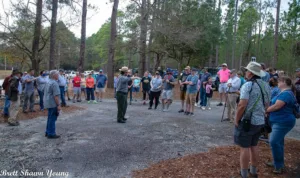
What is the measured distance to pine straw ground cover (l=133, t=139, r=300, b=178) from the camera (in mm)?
4574

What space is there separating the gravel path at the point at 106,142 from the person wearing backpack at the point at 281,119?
1738 millimetres

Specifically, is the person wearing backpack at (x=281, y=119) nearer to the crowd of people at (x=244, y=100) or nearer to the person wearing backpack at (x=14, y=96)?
the crowd of people at (x=244, y=100)

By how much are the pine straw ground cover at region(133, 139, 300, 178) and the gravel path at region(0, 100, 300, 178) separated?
0.31 meters

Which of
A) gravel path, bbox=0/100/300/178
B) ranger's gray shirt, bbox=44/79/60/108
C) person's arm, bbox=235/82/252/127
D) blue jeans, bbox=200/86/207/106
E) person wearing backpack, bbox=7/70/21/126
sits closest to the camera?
person's arm, bbox=235/82/252/127

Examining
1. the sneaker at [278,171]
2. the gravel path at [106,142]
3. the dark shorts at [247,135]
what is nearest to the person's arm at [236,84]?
the gravel path at [106,142]

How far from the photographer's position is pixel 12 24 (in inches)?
505

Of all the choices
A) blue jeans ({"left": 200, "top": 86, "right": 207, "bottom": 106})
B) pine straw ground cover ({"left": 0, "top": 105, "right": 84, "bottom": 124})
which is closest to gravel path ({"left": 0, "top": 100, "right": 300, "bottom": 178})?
pine straw ground cover ({"left": 0, "top": 105, "right": 84, "bottom": 124})

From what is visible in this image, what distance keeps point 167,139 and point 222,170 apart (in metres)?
2.18

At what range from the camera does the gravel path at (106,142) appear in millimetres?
4898

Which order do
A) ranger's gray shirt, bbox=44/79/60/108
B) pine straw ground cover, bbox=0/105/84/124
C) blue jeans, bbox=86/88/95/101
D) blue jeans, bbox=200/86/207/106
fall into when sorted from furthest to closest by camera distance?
blue jeans, bbox=86/88/95/101 < blue jeans, bbox=200/86/207/106 < pine straw ground cover, bbox=0/105/84/124 < ranger's gray shirt, bbox=44/79/60/108

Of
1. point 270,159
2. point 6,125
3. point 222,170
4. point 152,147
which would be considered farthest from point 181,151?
point 6,125

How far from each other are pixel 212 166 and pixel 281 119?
1.52m

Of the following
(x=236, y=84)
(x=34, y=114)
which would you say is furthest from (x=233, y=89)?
(x=34, y=114)

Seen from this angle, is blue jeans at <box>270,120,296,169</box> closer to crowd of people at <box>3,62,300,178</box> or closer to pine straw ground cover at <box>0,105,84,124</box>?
crowd of people at <box>3,62,300,178</box>
